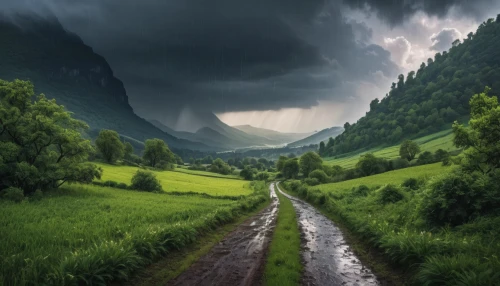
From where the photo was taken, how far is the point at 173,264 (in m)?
13.3

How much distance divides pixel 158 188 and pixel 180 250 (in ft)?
141

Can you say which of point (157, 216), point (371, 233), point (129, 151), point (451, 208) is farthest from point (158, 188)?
point (129, 151)

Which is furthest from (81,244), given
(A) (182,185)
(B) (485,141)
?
(A) (182,185)

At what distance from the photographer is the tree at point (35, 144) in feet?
111

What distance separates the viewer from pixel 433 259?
10.4 m

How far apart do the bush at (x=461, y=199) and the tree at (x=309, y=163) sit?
364ft

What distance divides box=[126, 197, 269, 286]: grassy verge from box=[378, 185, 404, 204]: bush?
63.7ft

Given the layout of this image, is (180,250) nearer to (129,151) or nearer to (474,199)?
(474,199)

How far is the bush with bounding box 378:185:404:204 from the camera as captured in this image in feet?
95.7

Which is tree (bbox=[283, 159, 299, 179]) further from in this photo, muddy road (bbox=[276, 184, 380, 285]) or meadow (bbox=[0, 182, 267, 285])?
muddy road (bbox=[276, 184, 380, 285])

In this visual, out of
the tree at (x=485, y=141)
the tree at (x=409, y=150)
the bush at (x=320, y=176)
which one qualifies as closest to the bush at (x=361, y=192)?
the tree at (x=485, y=141)

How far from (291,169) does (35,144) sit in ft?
379

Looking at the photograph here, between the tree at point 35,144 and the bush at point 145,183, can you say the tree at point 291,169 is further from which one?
the tree at point 35,144

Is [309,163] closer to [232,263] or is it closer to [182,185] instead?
[182,185]
